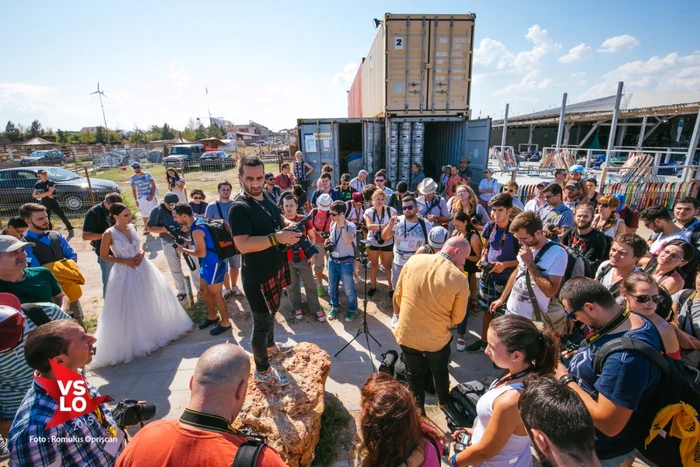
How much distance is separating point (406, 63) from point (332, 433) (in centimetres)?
863

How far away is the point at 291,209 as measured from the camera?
4484mm

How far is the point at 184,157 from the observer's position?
74.1 feet

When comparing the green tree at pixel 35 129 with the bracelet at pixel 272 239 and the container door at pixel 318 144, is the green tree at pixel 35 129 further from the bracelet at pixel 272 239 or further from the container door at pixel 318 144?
the bracelet at pixel 272 239

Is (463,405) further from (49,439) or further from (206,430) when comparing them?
(49,439)

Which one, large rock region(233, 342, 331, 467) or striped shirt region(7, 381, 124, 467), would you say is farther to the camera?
large rock region(233, 342, 331, 467)

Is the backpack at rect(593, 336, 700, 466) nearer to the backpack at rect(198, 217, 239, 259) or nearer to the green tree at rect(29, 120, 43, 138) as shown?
the backpack at rect(198, 217, 239, 259)

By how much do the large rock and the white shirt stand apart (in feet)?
6.55

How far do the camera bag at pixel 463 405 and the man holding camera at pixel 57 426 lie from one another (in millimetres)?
2240

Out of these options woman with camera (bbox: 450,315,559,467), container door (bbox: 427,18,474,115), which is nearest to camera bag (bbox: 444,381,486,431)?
woman with camera (bbox: 450,315,559,467)

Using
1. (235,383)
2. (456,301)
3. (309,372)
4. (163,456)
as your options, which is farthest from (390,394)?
(309,372)

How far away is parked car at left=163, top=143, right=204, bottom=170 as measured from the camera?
21.9 metres

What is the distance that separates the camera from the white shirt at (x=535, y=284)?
2.78 metres

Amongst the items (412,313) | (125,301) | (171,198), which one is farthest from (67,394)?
(171,198)

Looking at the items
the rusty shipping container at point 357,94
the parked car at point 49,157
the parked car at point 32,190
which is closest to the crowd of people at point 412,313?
the parked car at point 32,190
